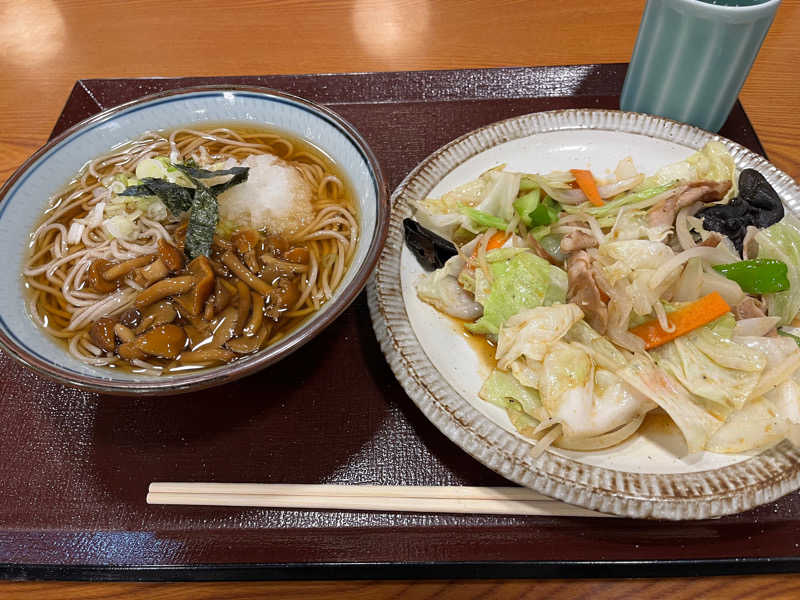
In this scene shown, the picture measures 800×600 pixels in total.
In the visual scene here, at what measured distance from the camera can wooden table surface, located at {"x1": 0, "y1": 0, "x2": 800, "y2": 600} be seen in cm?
273

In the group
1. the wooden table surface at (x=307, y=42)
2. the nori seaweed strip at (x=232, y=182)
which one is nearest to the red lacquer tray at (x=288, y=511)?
the nori seaweed strip at (x=232, y=182)

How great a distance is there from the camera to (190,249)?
171cm

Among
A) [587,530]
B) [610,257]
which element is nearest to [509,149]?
[610,257]

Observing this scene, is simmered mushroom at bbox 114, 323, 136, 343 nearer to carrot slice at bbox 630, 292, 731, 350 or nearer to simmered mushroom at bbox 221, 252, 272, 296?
simmered mushroom at bbox 221, 252, 272, 296

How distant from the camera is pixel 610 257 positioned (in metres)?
1.74

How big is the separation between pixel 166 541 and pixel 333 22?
2.81 meters

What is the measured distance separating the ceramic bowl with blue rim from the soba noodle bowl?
0.14ft

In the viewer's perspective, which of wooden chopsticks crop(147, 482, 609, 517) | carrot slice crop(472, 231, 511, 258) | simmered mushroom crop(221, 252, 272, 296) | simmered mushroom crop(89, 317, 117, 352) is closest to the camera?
wooden chopsticks crop(147, 482, 609, 517)

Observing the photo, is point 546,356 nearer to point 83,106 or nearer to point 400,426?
point 400,426

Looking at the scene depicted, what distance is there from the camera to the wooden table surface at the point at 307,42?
2732 mm

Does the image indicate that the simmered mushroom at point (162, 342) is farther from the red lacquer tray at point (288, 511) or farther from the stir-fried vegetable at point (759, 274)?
the stir-fried vegetable at point (759, 274)

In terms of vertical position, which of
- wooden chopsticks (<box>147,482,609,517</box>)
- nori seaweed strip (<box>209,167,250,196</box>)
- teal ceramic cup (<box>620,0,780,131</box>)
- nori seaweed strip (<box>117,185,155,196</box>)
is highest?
teal ceramic cup (<box>620,0,780,131</box>)

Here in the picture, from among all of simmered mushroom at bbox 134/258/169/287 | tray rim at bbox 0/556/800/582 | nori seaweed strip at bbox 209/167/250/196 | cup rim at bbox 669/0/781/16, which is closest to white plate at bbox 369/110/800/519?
tray rim at bbox 0/556/800/582

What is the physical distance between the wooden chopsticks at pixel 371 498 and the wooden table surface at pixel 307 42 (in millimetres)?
1906
